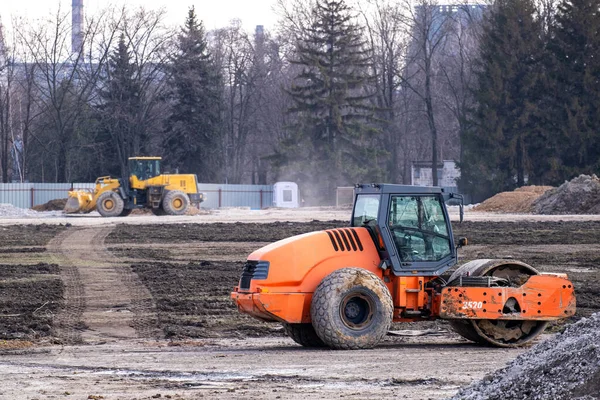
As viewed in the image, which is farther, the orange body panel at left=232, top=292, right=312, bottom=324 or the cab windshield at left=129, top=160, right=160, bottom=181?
the cab windshield at left=129, top=160, right=160, bottom=181

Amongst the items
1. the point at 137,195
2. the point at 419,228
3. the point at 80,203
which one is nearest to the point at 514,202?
the point at 137,195

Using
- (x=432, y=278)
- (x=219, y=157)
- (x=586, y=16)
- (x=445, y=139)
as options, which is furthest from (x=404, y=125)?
(x=432, y=278)

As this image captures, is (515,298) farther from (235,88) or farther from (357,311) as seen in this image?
(235,88)

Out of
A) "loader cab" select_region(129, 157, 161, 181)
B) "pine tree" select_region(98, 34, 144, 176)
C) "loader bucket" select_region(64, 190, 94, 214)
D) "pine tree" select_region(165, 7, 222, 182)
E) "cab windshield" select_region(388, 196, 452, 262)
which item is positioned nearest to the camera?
"cab windshield" select_region(388, 196, 452, 262)

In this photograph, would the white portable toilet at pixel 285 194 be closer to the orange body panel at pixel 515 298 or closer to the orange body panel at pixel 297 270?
the orange body panel at pixel 297 270

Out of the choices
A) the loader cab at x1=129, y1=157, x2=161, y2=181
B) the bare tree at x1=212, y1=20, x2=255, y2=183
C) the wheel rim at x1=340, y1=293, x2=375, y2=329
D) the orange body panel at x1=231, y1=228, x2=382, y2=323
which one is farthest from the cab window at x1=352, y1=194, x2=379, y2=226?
the bare tree at x1=212, y1=20, x2=255, y2=183

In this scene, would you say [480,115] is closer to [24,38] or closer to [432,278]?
[24,38]

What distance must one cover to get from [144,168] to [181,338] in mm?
32693

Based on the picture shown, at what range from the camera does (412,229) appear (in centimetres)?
1148

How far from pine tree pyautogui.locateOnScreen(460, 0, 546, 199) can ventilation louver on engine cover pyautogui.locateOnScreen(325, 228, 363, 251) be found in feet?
158

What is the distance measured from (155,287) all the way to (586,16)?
45402mm

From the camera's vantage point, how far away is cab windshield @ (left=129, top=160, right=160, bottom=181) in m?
44.7

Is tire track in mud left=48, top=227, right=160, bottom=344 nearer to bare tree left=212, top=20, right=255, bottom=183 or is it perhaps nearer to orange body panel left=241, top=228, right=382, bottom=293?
orange body panel left=241, top=228, right=382, bottom=293

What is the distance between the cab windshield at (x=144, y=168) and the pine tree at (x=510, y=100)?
75.9 feet
